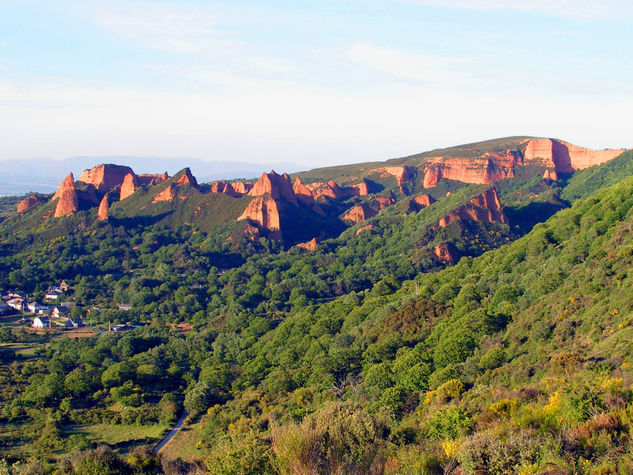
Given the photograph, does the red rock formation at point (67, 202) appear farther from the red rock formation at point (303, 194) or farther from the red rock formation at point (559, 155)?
the red rock formation at point (559, 155)

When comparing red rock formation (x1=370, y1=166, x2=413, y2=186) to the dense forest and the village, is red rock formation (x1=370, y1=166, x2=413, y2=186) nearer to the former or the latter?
the dense forest

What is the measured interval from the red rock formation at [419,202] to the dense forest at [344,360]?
17654 millimetres

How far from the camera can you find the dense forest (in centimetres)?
1171

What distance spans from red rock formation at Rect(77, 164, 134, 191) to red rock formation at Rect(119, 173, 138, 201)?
2414mm

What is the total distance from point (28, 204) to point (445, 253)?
57.7 m

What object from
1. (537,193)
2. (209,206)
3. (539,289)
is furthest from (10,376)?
(537,193)

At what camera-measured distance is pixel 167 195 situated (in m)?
79.5

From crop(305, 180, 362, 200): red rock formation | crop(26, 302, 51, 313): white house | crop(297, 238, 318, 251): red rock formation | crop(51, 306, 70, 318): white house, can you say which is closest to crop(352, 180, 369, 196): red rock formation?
crop(305, 180, 362, 200): red rock formation

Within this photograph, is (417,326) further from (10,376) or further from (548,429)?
(10,376)

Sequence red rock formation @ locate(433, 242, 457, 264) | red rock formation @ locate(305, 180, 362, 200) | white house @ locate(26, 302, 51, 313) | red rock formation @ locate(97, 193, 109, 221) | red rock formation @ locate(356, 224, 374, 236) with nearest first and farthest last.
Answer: white house @ locate(26, 302, 51, 313) < red rock formation @ locate(433, 242, 457, 264) < red rock formation @ locate(356, 224, 374, 236) < red rock formation @ locate(97, 193, 109, 221) < red rock formation @ locate(305, 180, 362, 200)

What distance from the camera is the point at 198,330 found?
141 ft

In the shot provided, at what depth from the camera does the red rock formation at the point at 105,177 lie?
83.9 m

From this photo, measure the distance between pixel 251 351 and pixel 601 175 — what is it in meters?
68.6


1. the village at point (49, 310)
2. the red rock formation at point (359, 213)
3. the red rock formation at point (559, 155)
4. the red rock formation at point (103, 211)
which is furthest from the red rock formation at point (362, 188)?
the village at point (49, 310)
